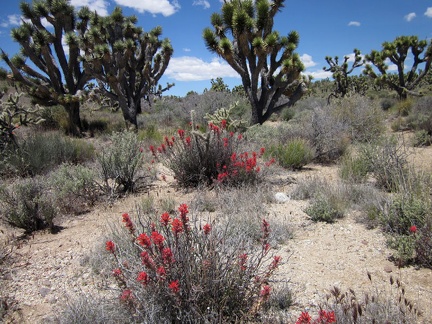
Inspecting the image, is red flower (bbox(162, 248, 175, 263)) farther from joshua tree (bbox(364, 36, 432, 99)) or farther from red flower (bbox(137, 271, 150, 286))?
joshua tree (bbox(364, 36, 432, 99))

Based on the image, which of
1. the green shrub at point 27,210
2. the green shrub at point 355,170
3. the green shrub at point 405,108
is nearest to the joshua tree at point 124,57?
the green shrub at point 27,210

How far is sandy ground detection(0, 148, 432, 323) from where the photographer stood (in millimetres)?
2850

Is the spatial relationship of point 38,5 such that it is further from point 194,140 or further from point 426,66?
point 426,66

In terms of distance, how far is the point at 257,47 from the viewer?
11.6 meters

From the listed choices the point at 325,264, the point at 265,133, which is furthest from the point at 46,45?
the point at 325,264

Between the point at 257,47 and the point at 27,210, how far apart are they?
959 centimetres

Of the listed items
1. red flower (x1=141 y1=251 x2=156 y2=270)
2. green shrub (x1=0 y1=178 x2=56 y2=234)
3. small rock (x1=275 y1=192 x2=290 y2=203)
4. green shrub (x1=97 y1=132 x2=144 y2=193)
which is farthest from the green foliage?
red flower (x1=141 y1=251 x2=156 y2=270)

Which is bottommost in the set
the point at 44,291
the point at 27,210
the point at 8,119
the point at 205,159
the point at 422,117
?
the point at 44,291

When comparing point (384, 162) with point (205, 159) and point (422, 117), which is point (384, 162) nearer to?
point (205, 159)

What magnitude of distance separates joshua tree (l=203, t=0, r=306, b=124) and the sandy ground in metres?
8.61

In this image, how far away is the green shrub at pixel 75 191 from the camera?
537 cm

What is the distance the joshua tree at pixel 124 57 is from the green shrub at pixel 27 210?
9340 millimetres

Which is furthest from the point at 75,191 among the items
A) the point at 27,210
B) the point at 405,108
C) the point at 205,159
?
the point at 405,108

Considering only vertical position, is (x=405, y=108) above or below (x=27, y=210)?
above
